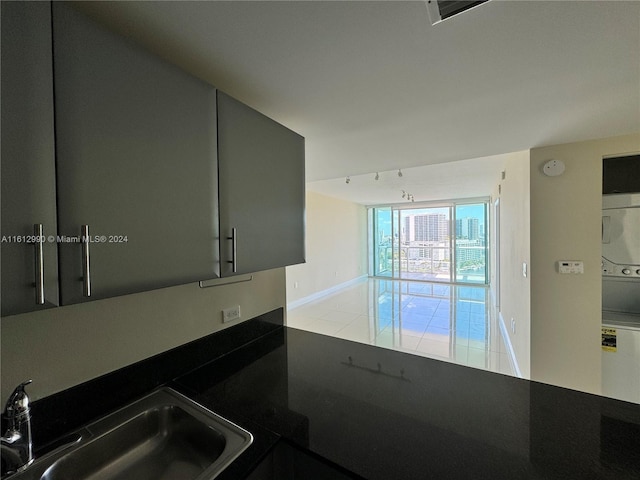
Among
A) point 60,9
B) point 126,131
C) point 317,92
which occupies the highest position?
point 317,92

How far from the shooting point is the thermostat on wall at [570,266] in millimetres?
2042

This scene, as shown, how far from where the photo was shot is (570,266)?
2068 mm

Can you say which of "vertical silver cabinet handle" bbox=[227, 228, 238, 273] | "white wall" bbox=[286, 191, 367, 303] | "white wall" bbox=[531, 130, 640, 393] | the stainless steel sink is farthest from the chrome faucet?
"white wall" bbox=[286, 191, 367, 303]

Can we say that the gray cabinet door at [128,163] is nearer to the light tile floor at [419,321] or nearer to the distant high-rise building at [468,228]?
the light tile floor at [419,321]

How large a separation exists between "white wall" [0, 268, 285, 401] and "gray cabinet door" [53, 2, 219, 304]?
0.41 m

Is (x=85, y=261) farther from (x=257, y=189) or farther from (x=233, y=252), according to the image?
(x=257, y=189)

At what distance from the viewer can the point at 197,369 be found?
132 centimetres

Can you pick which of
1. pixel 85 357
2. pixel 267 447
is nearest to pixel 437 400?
pixel 267 447

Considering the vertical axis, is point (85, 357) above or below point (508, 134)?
below

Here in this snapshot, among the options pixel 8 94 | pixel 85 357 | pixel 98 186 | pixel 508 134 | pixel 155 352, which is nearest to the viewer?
pixel 8 94

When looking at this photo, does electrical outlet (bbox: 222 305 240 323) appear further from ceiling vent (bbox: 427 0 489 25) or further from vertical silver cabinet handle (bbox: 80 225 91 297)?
ceiling vent (bbox: 427 0 489 25)

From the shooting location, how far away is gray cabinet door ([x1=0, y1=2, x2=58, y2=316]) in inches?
21.6

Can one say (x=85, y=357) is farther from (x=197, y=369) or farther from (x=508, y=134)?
(x=508, y=134)

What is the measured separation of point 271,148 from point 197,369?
1191 millimetres
